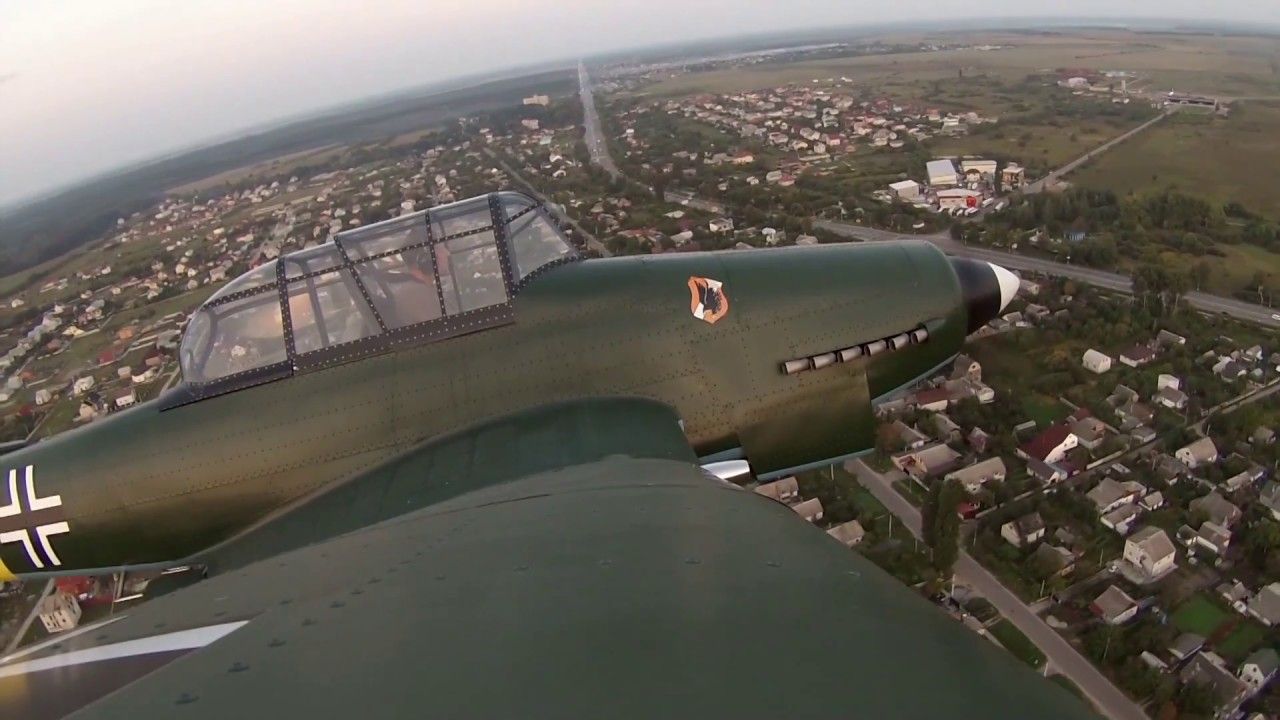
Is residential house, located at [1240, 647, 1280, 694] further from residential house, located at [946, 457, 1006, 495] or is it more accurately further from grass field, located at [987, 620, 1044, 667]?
residential house, located at [946, 457, 1006, 495]

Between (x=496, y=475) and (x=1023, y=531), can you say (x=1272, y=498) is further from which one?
(x=496, y=475)

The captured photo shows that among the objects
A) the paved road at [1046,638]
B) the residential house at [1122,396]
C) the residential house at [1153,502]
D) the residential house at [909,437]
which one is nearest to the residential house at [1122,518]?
the residential house at [1153,502]

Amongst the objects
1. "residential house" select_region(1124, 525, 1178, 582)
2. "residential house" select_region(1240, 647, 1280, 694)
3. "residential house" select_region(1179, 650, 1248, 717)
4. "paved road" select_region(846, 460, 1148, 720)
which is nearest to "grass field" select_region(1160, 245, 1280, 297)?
"residential house" select_region(1124, 525, 1178, 582)

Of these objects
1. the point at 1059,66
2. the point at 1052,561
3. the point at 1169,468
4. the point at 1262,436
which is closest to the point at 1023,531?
the point at 1052,561

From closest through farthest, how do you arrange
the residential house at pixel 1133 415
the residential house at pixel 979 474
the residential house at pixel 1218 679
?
the residential house at pixel 1218 679 < the residential house at pixel 979 474 < the residential house at pixel 1133 415

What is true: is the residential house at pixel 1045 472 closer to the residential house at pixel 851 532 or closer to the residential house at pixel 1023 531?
the residential house at pixel 1023 531

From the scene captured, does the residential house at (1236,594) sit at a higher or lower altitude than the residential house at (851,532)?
lower
